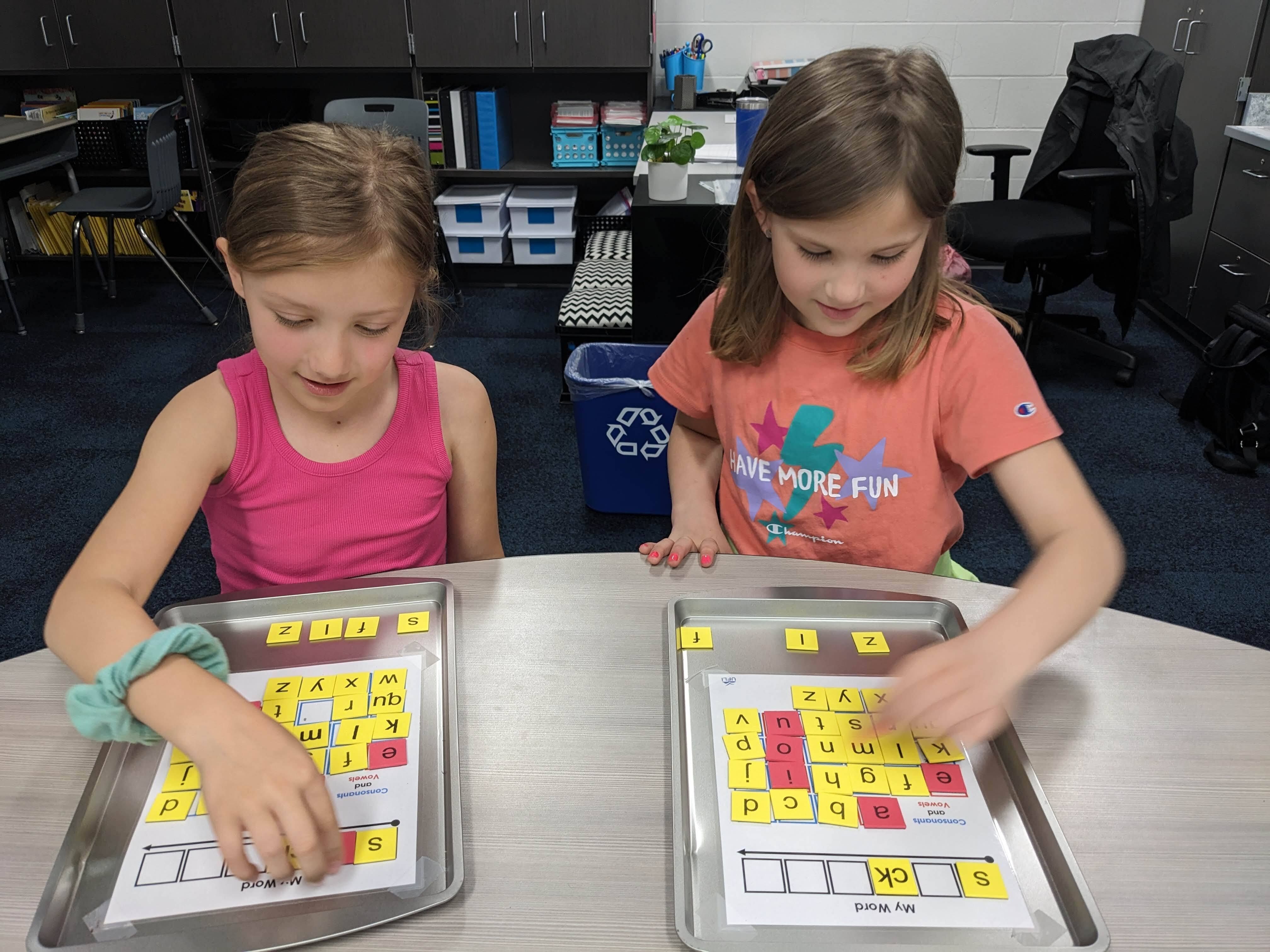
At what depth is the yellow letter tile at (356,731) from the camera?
0.64m

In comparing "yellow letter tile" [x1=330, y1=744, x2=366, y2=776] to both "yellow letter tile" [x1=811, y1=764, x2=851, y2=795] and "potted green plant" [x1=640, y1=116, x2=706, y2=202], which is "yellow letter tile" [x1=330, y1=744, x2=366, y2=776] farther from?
"potted green plant" [x1=640, y1=116, x2=706, y2=202]

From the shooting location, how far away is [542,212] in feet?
12.0

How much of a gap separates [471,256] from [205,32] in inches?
50.8

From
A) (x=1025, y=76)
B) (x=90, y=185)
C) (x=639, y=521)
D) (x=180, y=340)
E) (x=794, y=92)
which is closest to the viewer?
(x=794, y=92)

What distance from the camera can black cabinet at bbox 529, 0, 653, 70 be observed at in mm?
3312

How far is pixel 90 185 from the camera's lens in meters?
4.04

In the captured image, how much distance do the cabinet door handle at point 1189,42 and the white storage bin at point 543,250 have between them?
234 centimetres

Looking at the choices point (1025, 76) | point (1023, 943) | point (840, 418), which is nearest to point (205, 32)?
point (1025, 76)

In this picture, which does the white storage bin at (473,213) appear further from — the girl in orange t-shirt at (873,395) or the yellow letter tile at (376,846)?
the yellow letter tile at (376,846)

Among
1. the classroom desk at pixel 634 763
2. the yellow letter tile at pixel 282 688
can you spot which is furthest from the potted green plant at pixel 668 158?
the yellow letter tile at pixel 282 688

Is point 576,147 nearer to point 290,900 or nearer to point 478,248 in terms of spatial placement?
point 478,248

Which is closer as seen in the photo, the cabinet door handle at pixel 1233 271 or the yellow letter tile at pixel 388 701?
the yellow letter tile at pixel 388 701

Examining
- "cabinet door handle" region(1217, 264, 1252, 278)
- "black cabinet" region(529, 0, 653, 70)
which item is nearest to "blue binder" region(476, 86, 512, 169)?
"black cabinet" region(529, 0, 653, 70)

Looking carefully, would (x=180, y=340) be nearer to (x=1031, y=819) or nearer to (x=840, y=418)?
(x=840, y=418)
